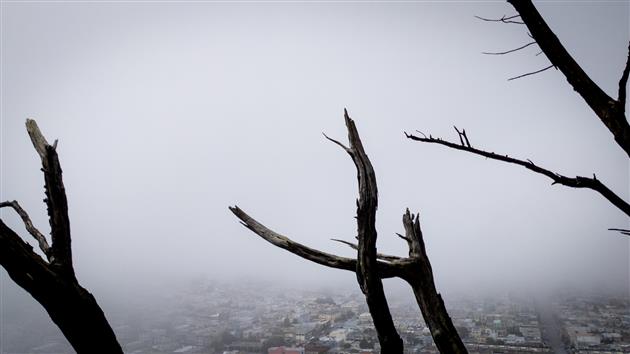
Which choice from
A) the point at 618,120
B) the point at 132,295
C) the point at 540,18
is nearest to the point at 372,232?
the point at 618,120

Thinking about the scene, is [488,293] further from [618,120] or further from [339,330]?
[618,120]

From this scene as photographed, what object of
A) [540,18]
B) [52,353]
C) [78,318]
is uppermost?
[540,18]

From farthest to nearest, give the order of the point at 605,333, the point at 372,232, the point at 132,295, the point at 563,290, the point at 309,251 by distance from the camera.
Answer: the point at 132,295 → the point at 563,290 → the point at 605,333 → the point at 309,251 → the point at 372,232

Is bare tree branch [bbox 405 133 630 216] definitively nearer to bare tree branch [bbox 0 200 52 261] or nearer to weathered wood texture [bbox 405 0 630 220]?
weathered wood texture [bbox 405 0 630 220]

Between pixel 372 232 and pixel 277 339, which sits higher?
pixel 372 232

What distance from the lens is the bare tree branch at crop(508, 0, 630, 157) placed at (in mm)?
1316

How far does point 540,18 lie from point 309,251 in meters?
1.62

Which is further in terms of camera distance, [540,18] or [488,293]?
[488,293]

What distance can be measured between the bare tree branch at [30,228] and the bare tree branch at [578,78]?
268 cm

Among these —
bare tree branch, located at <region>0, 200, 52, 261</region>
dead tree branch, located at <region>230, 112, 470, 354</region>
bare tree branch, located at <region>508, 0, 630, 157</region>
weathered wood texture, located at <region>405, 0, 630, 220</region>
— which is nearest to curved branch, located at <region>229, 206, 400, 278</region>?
dead tree branch, located at <region>230, 112, 470, 354</region>

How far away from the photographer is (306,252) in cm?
194

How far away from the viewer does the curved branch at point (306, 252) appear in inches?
73.9

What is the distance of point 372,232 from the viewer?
1674mm

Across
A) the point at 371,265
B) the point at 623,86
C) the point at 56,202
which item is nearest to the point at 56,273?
the point at 56,202
